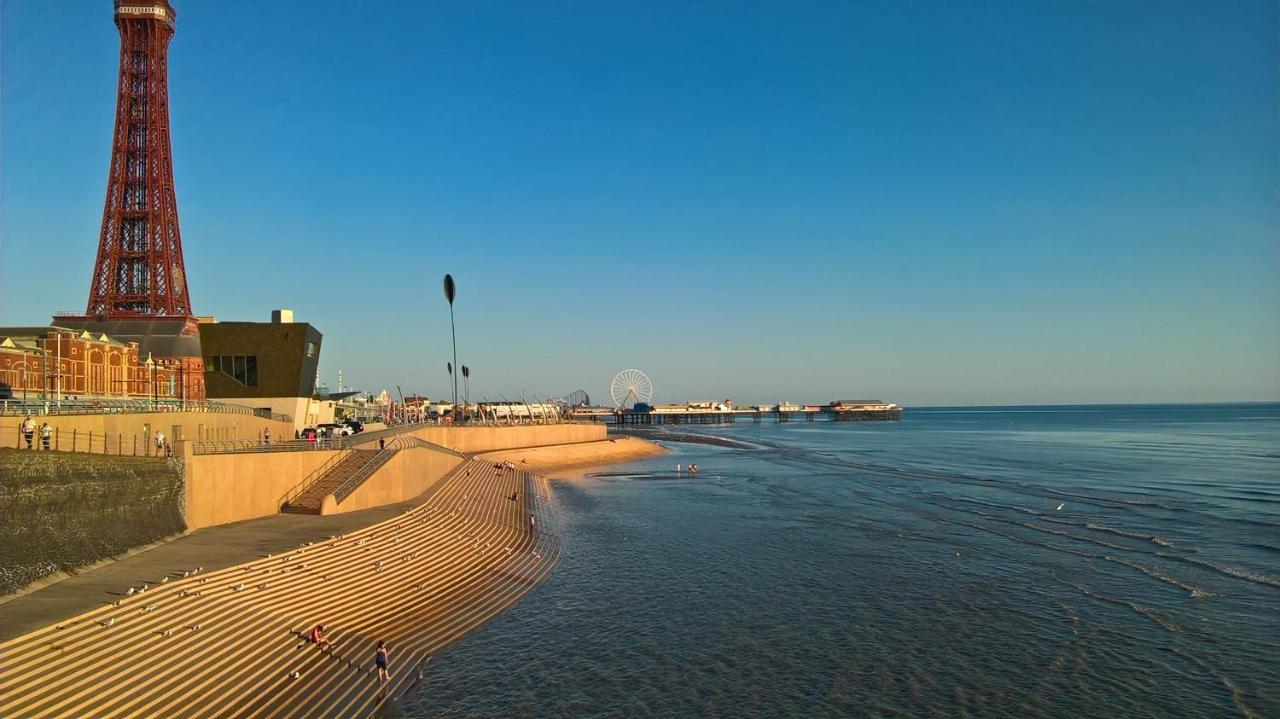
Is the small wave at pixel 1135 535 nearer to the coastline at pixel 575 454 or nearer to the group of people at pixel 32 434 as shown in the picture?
the coastline at pixel 575 454

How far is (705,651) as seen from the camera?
2197 cm

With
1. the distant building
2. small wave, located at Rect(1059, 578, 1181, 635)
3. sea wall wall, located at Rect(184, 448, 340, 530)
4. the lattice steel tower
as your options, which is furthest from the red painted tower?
small wave, located at Rect(1059, 578, 1181, 635)

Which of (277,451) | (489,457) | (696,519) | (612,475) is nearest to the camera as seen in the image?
(277,451)

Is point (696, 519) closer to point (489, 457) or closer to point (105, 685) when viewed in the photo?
point (489, 457)

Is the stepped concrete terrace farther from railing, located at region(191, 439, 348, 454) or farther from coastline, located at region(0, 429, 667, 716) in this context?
railing, located at region(191, 439, 348, 454)

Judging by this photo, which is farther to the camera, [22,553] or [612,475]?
[612,475]

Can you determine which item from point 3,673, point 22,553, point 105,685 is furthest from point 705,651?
point 22,553

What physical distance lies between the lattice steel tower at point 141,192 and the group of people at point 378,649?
63.1 meters

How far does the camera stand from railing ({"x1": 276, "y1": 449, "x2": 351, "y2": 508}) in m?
32.1

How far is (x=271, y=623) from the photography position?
18766mm

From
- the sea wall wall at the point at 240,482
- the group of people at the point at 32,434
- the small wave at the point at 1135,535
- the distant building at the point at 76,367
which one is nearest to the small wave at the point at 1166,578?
the small wave at the point at 1135,535

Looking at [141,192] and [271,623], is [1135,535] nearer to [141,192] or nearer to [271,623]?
[271,623]

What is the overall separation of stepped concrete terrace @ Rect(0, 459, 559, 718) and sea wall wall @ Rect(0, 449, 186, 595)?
92cm

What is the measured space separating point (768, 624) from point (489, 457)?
150 feet
